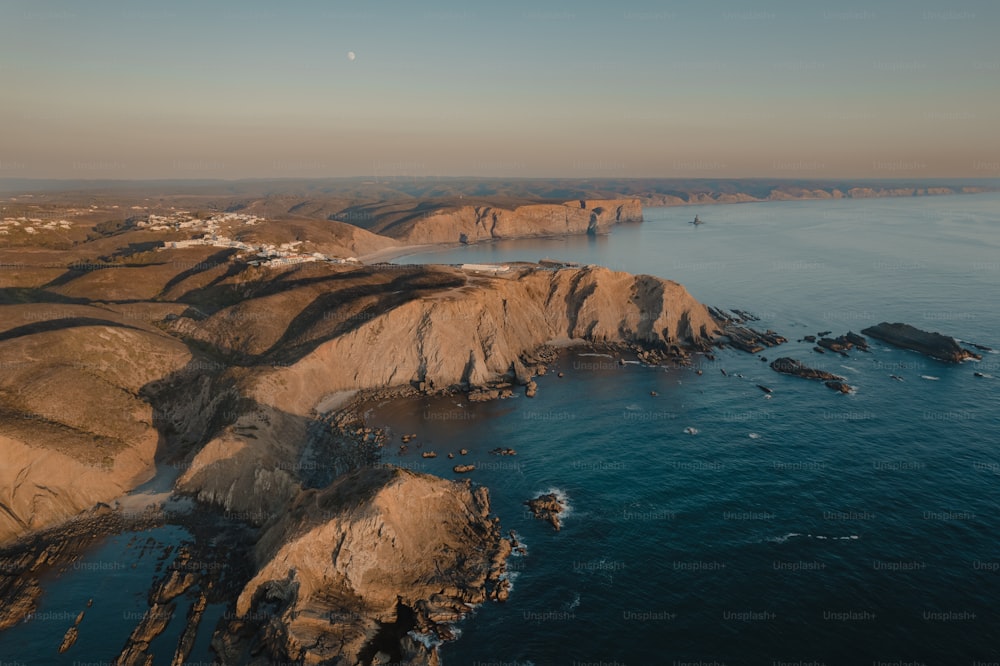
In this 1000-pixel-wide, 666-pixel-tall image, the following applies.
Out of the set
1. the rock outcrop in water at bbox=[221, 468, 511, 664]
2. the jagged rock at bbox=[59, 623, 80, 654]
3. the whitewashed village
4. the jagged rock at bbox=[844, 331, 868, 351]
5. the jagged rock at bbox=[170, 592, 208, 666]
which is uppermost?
the whitewashed village

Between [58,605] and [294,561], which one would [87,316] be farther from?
[294,561]

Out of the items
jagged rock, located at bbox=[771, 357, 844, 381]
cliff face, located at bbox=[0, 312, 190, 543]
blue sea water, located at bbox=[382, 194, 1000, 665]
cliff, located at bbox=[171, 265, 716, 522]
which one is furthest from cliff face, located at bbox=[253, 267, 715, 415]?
jagged rock, located at bbox=[771, 357, 844, 381]

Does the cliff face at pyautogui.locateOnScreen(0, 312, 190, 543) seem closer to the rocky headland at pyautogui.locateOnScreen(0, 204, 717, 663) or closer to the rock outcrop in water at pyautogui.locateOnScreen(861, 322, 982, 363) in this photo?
the rocky headland at pyautogui.locateOnScreen(0, 204, 717, 663)

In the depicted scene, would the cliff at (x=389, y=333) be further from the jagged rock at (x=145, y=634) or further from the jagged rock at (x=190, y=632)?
the jagged rock at (x=145, y=634)

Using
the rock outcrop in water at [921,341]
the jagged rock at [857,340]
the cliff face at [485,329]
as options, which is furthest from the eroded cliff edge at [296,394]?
the rock outcrop in water at [921,341]

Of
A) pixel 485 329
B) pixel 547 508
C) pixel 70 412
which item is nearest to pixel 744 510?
pixel 547 508

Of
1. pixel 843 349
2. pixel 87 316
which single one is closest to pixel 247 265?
pixel 87 316

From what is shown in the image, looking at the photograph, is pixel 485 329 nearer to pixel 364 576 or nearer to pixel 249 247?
pixel 364 576
